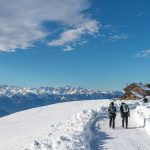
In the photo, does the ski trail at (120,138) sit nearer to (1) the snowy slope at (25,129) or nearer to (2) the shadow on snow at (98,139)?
(2) the shadow on snow at (98,139)

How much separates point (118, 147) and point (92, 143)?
6.29ft

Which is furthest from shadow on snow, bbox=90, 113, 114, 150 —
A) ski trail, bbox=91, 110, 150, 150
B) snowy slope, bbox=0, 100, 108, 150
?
snowy slope, bbox=0, 100, 108, 150

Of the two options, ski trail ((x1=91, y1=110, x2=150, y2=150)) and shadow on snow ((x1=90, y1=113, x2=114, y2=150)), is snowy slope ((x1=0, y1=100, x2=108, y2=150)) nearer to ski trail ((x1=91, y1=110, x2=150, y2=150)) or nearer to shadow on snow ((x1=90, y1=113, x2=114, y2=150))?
shadow on snow ((x1=90, y1=113, x2=114, y2=150))

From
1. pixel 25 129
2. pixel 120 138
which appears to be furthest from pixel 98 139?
pixel 25 129

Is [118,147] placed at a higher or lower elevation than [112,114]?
lower

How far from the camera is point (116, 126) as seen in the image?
109 feet

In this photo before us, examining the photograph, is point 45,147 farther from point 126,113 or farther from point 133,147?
point 126,113

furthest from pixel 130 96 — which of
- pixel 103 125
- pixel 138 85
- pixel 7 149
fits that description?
pixel 7 149

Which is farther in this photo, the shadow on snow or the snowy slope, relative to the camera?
the snowy slope

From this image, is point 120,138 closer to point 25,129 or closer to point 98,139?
point 98,139

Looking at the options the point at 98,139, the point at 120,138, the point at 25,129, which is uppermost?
the point at 120,138

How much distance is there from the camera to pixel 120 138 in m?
26.0

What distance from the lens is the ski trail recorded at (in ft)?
75.0

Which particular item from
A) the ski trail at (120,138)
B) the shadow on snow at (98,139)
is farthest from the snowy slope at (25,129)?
the ski trail at (120,138)
